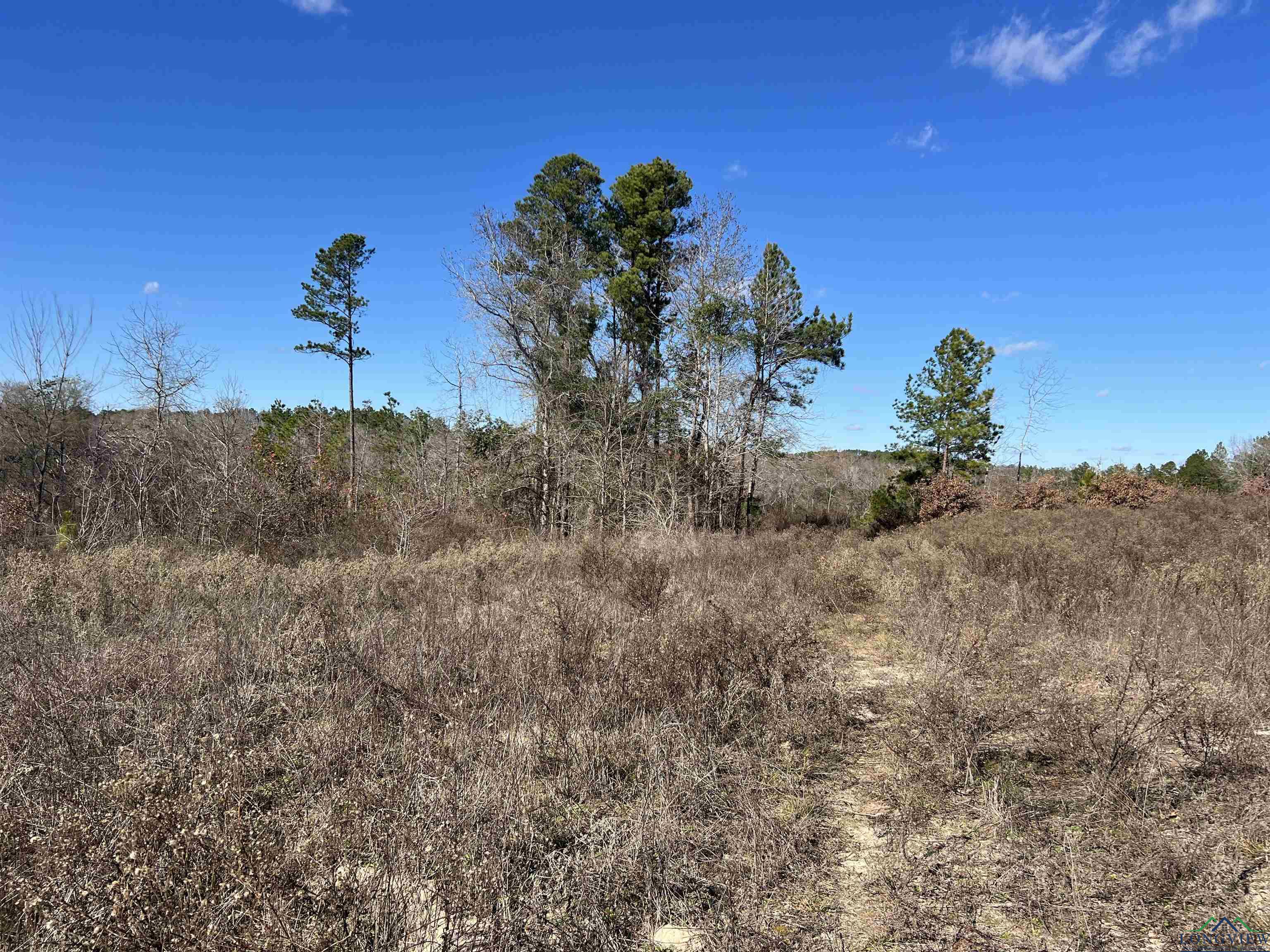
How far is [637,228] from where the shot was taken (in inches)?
883

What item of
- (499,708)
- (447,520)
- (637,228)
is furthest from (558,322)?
(499,708)

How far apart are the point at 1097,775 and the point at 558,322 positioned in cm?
2084

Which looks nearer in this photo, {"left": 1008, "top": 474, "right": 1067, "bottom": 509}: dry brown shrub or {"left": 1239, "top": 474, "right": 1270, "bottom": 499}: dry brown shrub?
{"left": 1008, "top": 474, "right": 1067, "bottom": 509}: dry brown shrub

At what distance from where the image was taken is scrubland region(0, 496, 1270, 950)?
2.23 meters

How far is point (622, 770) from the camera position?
140 inches

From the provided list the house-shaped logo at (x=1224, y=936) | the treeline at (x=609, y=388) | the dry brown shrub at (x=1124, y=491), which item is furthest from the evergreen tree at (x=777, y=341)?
the house-shaped logo at (x=1224, y=936)

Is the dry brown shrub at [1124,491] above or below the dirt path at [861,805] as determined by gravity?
above

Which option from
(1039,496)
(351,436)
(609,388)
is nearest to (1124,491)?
(1039,496)

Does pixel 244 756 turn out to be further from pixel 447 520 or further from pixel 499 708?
pixel 447 520

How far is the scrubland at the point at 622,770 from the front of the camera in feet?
7.30

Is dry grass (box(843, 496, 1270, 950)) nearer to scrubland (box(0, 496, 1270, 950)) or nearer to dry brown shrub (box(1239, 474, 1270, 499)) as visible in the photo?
scrubland (box(0, 496, 1270, 950))

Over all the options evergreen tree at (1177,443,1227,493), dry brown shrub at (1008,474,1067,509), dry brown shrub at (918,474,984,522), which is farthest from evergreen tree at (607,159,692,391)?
evergreen tree at (1177,443,1227,493)

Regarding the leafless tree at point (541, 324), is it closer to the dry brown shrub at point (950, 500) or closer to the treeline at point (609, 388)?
the treeline at point (609, 388)

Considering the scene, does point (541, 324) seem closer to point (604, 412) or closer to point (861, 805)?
point (604, 412)
